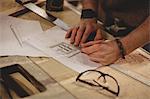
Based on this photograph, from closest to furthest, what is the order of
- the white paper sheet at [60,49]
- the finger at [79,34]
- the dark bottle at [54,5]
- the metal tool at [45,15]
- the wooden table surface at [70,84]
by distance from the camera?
the wooden table surface at [70,84]
the white paper sheet at [60,49]
the finger at [79,34]
the metal tool at [45,15]
the dark bottle at [54,5]

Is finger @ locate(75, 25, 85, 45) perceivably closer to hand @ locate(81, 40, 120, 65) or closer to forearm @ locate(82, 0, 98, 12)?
hand @ locate(81, 40, 120, 65)

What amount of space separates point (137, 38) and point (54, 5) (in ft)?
1.48

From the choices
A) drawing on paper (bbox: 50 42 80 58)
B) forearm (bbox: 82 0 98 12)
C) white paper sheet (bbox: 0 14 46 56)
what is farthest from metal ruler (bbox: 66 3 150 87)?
forearm (bbox: 82 0 98 12)

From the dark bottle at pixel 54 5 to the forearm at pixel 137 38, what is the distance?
42 cm

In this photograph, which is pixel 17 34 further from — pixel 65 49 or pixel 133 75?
pixel 133 75

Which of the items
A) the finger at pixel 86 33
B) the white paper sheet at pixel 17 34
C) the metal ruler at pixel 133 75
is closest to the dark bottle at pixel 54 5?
the white paper sheet at pixel 17 34

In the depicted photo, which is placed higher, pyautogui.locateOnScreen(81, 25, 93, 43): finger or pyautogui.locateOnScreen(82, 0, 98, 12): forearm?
pyautogui.locateOnScreen(82, 0, 98, 12): forearm

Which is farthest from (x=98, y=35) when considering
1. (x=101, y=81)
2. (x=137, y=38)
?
(x=101, y=81)

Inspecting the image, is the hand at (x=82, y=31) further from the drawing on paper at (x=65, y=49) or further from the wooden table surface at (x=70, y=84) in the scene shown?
the wooden table surface at (x=70, y=84)

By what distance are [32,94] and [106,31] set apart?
1.57ft

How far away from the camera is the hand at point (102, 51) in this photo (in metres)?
0.99

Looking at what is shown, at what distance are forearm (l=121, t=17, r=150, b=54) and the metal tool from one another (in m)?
0.26

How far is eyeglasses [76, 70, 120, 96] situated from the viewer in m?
0.86

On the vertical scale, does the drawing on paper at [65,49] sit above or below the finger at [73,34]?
below
